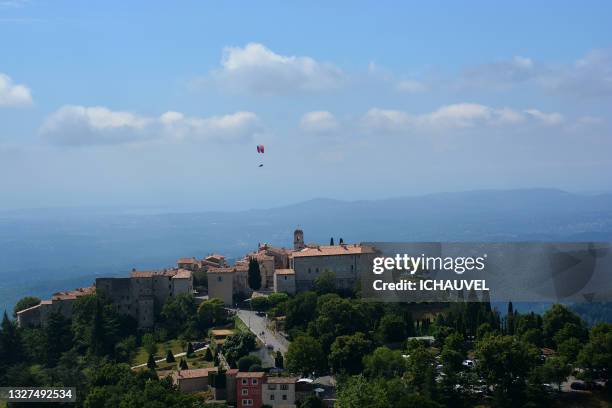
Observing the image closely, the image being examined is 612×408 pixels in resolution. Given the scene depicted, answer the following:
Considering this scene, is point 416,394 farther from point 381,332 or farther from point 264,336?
point 264,336

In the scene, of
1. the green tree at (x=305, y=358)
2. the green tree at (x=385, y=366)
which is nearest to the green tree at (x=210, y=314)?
the green tree at (x=305, y=358)

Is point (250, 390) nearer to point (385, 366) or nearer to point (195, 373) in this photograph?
point (195, 373)

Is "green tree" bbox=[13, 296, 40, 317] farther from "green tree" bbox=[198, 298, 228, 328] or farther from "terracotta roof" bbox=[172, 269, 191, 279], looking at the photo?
"green tree" bbox=[198, 298, 228, 328]

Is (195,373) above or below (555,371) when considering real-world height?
below

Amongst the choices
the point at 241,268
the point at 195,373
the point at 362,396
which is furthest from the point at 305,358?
the point at 241,268

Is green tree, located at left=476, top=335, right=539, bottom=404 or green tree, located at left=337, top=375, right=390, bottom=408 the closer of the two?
green tree, located at left=337, top=375, right=390, bottom=408

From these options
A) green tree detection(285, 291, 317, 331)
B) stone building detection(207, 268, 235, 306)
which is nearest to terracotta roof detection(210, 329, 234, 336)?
green tree detection(285, 291, 317, 331)


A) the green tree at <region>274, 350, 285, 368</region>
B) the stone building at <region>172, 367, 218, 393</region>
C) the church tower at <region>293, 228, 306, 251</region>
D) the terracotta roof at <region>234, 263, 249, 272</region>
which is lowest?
the stone building at <region>172, 367, 218, 393</region>
